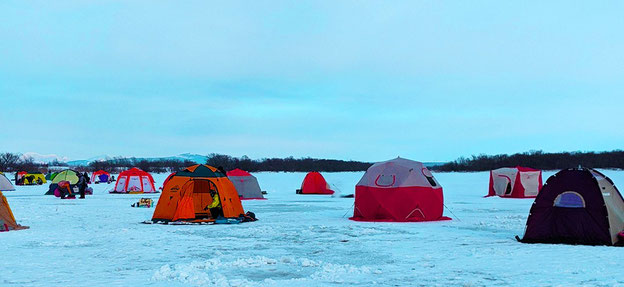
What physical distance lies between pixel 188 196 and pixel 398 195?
6.87m

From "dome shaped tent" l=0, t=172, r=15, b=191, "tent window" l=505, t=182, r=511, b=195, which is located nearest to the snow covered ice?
"tent window" l=505, t=182, r=511, b=195

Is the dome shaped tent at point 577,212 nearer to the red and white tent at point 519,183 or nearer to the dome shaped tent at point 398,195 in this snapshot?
the dome shaped tent at point 398,195

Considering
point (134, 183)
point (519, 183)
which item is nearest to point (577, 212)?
point (519, 183)

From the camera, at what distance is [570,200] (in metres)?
14.0

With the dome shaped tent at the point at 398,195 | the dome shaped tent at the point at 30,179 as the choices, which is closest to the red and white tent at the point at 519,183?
the dome shaped tent at the point at 398,195

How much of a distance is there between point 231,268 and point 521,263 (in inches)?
207

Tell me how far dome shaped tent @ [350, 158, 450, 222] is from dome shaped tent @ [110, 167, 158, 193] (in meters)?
24.3

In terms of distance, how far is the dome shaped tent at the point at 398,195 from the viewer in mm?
19734

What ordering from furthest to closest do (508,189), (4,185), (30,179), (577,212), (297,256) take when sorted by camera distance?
(30,179)
(4,185)
(508,189)
(577,212)
(297,256)

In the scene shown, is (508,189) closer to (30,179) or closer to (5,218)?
(5,218)

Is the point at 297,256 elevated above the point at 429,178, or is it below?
below

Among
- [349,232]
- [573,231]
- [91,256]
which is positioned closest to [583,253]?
[573,231]

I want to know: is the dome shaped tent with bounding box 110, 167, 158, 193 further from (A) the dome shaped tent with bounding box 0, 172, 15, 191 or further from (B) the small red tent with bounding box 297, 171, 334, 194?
(B) the small red tent with bounding box 297, 171, 334, 194

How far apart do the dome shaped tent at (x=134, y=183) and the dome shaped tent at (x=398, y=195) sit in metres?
24.3
